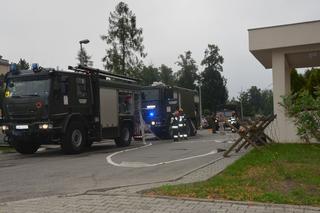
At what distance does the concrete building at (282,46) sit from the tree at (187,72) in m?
86.9

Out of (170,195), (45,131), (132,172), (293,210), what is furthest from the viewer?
(45,131)

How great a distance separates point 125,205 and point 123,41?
4409 centimetres

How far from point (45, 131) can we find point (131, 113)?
636 cm

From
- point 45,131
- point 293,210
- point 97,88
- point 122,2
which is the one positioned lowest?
point 293,210

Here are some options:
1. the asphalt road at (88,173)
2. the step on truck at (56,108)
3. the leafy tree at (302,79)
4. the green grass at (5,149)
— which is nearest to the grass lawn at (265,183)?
the asphalt road at (88,173)

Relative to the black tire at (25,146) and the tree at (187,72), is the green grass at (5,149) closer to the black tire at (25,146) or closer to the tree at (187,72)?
the black tire at (25,146)

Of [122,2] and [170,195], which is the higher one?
[122,2]

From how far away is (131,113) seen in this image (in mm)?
22359

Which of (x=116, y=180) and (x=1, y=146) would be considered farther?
(x=1, y=146)

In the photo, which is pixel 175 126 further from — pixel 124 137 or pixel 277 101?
pixel 277 101

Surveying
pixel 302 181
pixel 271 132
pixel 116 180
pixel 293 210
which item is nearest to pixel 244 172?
pixel 302 181

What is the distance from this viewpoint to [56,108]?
665 inches

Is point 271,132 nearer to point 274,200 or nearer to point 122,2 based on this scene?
point 274,200

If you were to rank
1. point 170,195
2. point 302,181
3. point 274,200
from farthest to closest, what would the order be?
point 302,181, point 170,195, point 274,200
